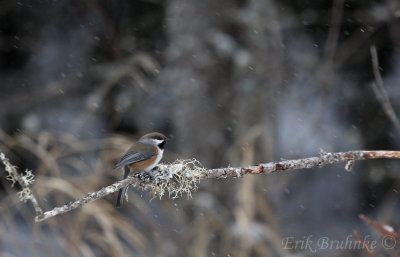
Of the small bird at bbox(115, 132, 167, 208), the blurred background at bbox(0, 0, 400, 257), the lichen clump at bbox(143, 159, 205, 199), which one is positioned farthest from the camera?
the blurred background at bbox(0, 0, 400, 257)

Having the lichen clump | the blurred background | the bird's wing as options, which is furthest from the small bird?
the blurred background

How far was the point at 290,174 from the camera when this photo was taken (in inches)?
196

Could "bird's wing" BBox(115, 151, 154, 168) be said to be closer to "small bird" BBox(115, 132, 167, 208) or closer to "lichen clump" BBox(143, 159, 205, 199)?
"small bird" BBox(115, 132, 167, 208)

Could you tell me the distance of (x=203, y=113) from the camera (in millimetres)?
4836

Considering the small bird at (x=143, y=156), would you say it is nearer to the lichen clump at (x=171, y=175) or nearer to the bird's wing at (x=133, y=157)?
the bird's wing at (x=133, y=157)

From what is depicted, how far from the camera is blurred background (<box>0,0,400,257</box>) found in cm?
431

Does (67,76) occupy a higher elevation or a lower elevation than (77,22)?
lower

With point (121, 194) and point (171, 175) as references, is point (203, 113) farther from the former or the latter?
point (171, 175)

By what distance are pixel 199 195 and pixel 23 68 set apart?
3222 mm

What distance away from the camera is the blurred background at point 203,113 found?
170 inches

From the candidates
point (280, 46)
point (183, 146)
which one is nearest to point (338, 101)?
point (280, 46)

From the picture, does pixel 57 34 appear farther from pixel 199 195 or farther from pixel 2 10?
pixel 199 195

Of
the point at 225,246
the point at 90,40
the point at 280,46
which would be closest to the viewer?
the point at 225,246

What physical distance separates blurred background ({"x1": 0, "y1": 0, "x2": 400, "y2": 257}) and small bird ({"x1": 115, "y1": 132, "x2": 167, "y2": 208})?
1.66m
